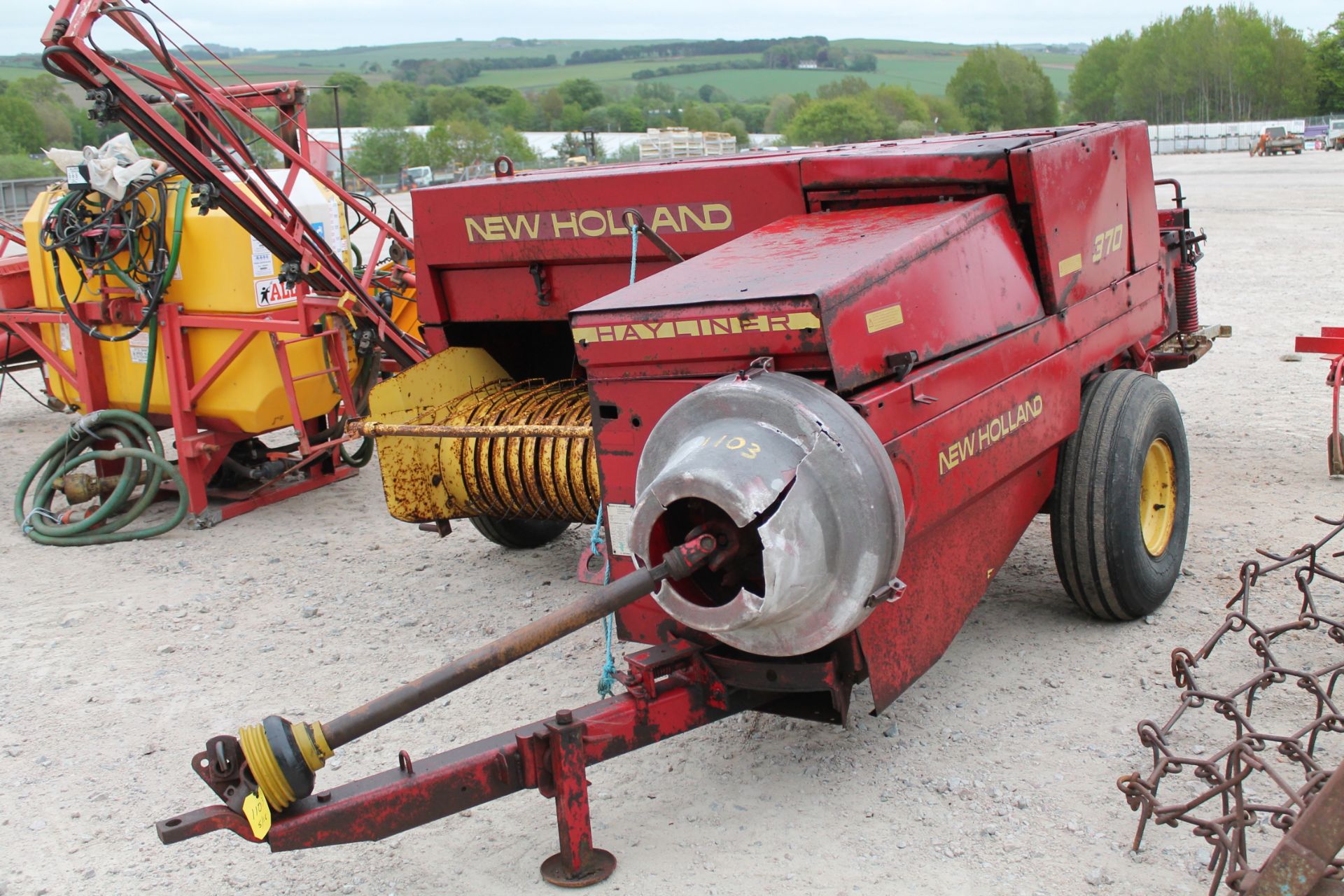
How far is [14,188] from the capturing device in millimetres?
22375

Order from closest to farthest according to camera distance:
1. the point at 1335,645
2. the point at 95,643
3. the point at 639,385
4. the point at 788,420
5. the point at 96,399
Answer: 1. the point at 788,420
2. the point at 639,385
3. the point at 1335,645
4. the point at 95,643
5. the point at 96,399

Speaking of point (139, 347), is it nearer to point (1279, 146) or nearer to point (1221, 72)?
point (1279, 146)

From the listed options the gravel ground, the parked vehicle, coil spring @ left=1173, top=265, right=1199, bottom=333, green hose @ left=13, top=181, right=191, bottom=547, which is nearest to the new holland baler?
the gravel ground

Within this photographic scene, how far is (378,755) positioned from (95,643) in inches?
70.1

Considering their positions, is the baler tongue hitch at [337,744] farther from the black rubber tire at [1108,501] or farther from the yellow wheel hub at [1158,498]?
the yellow wheel hub at [1158,498]

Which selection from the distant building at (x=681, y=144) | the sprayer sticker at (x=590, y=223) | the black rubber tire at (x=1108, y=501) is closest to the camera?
the black rubber tire at (x=1108, y=501)

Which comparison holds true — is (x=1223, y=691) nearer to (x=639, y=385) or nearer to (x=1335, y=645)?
(x=1335, y=645)

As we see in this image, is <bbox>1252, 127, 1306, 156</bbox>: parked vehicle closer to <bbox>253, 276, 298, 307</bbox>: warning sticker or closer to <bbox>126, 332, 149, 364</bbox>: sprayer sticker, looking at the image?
<bbox>253, 276, 298, 307</bbox>: warning sticker

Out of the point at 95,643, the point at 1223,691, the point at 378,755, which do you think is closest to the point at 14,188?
the point at 95,643

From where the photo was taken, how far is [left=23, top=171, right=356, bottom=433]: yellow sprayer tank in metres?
6.33

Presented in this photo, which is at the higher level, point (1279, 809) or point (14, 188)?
point (14, 188)

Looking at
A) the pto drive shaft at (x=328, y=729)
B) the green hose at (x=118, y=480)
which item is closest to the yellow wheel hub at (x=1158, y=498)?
the pto drive shaft at (x=328, y=729)

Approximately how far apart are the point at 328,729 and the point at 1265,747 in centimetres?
257

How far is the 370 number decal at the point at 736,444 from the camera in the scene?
2.88m
